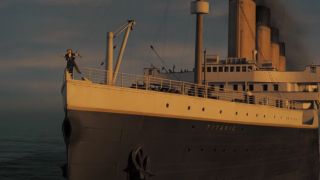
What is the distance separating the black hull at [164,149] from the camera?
2073cm

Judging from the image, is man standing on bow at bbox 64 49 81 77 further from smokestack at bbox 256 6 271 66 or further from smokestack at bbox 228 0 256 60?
smokestack at bbox 256 6 271 66

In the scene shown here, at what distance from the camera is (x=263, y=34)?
5256cm

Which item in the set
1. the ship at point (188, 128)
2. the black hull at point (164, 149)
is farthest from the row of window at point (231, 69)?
the black hull at point (164, 149)

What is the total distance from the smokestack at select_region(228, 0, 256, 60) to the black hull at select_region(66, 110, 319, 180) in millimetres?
16098

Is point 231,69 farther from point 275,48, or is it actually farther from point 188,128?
point 275,48

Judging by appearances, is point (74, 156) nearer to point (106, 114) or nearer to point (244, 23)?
point (106, 114)

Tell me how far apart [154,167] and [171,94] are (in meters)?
3.92

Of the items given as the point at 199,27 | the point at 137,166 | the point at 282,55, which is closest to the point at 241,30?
the point at 199,27

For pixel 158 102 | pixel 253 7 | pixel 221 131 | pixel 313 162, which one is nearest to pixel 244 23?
pixel 253 7

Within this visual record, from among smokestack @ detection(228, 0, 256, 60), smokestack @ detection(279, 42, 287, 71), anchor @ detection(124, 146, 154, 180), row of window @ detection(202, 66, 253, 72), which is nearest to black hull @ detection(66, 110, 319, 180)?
anchor @ detection(124, 146, 154, 180)

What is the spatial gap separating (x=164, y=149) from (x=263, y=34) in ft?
107

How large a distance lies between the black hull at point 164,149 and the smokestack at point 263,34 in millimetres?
20828

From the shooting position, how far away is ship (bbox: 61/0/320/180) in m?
20.9

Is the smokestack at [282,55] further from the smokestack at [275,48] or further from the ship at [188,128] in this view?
the ship at [188,128]
